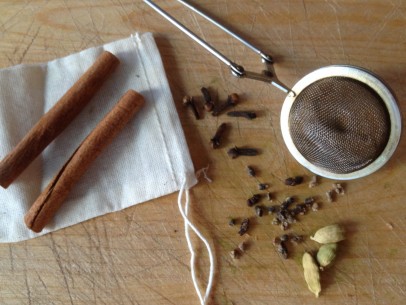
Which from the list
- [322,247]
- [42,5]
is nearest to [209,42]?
[42,5]

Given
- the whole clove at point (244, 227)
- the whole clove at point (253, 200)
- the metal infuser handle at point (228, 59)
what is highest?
the metal infuser handle at point (228, 59)

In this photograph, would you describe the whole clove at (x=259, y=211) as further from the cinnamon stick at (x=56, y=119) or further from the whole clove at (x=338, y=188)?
the cinnamon stick at (x=56, y=119)

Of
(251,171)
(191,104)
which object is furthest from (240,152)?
(191,104)

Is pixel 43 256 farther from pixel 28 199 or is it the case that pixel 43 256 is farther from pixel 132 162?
pixel 132 162

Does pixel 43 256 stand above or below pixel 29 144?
below

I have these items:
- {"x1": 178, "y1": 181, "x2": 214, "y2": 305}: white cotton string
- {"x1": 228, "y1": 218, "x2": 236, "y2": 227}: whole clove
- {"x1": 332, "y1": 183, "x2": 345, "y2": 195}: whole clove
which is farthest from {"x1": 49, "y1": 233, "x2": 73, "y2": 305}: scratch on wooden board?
{"x1": 332, "y1": 183, "x2": 345, "y2": 195}: whole clove

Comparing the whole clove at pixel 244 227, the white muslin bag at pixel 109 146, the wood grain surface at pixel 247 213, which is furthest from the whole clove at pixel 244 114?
the whole clove at pixel 244 227

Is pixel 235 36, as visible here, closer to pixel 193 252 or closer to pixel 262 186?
pixel 262 186
